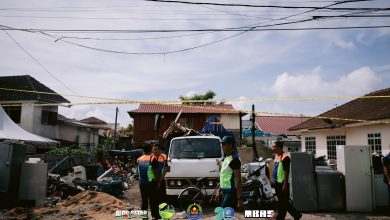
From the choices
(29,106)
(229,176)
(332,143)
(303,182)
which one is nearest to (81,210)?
(229,176)

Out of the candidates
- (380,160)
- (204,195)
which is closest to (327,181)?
(380,160)

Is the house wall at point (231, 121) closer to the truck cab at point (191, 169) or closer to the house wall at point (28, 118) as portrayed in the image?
the house wall at point (28, 118)

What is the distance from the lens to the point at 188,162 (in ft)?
28.8

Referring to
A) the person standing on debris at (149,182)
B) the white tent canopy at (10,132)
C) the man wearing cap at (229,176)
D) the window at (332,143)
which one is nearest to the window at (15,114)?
the white tent canopy at (10,132)

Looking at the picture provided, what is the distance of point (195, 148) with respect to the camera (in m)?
9.61

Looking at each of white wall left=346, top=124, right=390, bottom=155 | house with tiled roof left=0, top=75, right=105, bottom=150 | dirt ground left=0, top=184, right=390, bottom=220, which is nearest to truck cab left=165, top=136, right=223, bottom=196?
dirt ground left=0, top=184, right=390, bottom=220

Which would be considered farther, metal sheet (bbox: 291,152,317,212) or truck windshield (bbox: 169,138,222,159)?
truck windshield (bbox: 169,138,222,159)

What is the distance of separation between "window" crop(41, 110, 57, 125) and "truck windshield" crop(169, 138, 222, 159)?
20.8 m

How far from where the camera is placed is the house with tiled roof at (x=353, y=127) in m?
14.9

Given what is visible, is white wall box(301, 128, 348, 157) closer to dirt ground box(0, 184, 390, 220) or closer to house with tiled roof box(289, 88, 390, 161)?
house with tiled roof box(289, 88, 390, 161)

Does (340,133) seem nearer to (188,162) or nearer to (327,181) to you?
(327,181)

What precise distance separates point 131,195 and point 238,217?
602cm

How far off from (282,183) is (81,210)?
17.6ft

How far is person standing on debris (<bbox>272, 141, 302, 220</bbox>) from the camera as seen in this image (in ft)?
20.2
